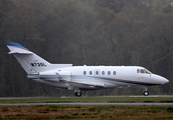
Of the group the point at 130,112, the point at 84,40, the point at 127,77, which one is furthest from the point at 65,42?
the point at 130,112

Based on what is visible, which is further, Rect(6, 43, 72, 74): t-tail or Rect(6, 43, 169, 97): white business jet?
Rect(6, 43, 72, 74): t-tail

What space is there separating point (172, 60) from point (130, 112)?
1732 inches

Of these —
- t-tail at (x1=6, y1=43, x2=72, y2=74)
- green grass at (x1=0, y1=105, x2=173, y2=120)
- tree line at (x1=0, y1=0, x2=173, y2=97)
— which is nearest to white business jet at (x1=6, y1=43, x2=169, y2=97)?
t-tail at (x1=6, y1=43, x2=72, y2=74)

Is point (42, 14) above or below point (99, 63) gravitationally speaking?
above

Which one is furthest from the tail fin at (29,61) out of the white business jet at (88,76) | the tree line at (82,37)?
the tree line at (82,37)

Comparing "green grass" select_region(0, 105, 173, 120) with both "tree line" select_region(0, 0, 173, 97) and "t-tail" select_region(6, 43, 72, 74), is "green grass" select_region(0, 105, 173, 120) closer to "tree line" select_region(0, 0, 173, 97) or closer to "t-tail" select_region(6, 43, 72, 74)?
"t-tail" select_region(6, 43, 72, 74)

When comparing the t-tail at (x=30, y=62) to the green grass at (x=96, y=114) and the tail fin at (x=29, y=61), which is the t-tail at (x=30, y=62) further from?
the green grass at (x=96, y=114)

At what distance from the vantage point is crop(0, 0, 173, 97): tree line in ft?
191

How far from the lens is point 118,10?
69.9 meters

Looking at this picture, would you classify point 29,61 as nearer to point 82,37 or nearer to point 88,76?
point 88,76

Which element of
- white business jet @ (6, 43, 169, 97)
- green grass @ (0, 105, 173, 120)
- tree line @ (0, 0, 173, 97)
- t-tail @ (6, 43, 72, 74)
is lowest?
green grass @ (0, 105, 173, 120)

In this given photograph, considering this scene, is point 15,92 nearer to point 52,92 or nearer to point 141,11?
point 52,92

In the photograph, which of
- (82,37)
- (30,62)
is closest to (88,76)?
(30,62)

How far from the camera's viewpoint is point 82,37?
226 ft
